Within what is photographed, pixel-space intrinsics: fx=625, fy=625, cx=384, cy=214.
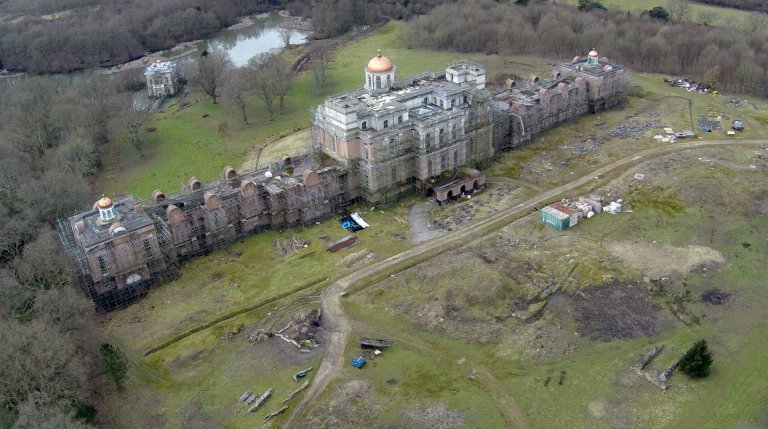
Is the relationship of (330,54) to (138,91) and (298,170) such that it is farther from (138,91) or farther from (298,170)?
(298,170)

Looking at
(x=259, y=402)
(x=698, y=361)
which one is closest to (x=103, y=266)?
(x=259, y=402)

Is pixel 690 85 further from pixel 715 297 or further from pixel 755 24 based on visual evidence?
pixel 715 297

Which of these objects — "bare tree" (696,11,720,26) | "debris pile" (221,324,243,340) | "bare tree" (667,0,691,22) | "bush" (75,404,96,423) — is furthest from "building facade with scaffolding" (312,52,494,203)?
"bare tree" (667,0,691,22)

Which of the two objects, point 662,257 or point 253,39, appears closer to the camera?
point 662,257

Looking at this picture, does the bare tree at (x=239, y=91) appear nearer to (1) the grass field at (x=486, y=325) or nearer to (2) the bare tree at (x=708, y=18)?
(1) the grass field at (x=486, y=325)

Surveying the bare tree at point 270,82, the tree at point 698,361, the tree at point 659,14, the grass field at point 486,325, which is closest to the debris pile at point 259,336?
the grass field at point 486,325

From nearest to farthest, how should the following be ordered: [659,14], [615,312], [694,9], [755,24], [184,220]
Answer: [615,312] → [184,220] → [755,24] → [659,14] → [694,9]

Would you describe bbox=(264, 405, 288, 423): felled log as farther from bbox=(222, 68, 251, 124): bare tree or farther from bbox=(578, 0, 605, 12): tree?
bbox=(578, 0, 605, 12): tree
